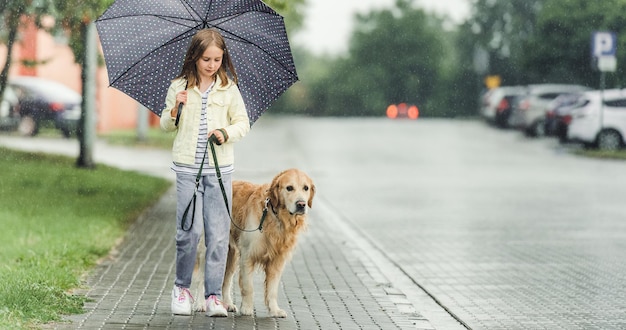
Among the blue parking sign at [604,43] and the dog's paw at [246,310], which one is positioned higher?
the blue parking sign at [604,43]

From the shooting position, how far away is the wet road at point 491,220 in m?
9.35

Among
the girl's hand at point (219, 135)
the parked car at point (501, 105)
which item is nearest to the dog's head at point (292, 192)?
the girl's hand at point (219, 135)

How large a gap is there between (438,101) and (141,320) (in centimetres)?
8119

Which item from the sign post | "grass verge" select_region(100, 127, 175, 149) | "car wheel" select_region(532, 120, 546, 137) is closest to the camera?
the sign post

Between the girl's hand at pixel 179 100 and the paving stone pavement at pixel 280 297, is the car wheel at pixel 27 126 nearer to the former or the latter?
the paving stone pavement at pixel 280 297

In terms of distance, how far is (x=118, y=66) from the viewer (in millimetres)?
8188

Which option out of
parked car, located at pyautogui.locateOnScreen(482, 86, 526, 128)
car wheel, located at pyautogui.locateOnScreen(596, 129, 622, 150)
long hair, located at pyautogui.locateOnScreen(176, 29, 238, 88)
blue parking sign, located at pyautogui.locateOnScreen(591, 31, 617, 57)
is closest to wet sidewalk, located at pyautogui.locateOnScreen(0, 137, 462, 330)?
long hair, located at pyautogui.locateOnScreen(176, 29, 238, 88)

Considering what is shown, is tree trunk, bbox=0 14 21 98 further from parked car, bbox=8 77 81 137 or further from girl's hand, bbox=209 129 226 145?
girl's hand, bbox=209 129 226 145

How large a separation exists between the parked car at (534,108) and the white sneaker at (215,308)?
36.7m

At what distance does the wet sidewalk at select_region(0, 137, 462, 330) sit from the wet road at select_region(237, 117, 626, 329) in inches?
9.5

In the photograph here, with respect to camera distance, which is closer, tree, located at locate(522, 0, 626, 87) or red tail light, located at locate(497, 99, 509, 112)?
tree, located at locate(522, 0, 626, 87)

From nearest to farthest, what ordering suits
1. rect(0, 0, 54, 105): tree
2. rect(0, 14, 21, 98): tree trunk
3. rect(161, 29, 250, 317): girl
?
1. rect(161, 29, 250, 317): girl
2. rect(0, 0, 54, 105): tree
3. rect(0, 14, 21, 98): tree trunk

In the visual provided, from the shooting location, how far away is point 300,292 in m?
9.55

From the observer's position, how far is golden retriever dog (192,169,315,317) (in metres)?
7.79
